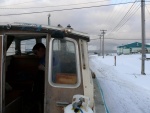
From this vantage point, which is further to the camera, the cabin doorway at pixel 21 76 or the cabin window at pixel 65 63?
the cabin doorway at pixel 21 76

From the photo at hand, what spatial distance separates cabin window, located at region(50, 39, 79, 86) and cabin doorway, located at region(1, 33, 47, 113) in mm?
958

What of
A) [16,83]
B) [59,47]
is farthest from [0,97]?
[16,83]

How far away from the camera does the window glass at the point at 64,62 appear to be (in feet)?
13.4

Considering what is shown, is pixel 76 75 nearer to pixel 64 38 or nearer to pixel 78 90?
pixel 78 90

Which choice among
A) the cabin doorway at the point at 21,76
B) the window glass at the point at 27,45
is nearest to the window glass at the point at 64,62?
the cabin doorway at the point at 21,76

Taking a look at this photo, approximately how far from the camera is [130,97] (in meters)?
10.3

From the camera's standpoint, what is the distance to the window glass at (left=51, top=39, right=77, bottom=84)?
409 cm

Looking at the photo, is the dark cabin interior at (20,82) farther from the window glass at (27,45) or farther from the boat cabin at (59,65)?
the boat cabin at (59,65)

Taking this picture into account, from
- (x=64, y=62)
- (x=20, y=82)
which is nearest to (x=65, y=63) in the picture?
(x=64, y=62)

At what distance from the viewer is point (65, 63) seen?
4.12m

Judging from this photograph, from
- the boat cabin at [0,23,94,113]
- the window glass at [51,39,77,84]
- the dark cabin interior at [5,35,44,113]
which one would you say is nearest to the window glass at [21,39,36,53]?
the dark cabin interior at [5,35,44,113]

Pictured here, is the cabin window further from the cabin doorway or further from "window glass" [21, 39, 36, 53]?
"window glass" [21, 39, 36, 53]

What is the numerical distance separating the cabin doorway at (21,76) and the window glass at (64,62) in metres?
0.95

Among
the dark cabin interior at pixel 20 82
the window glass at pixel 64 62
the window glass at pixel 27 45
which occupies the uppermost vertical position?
the window glass at pixel 27 45
